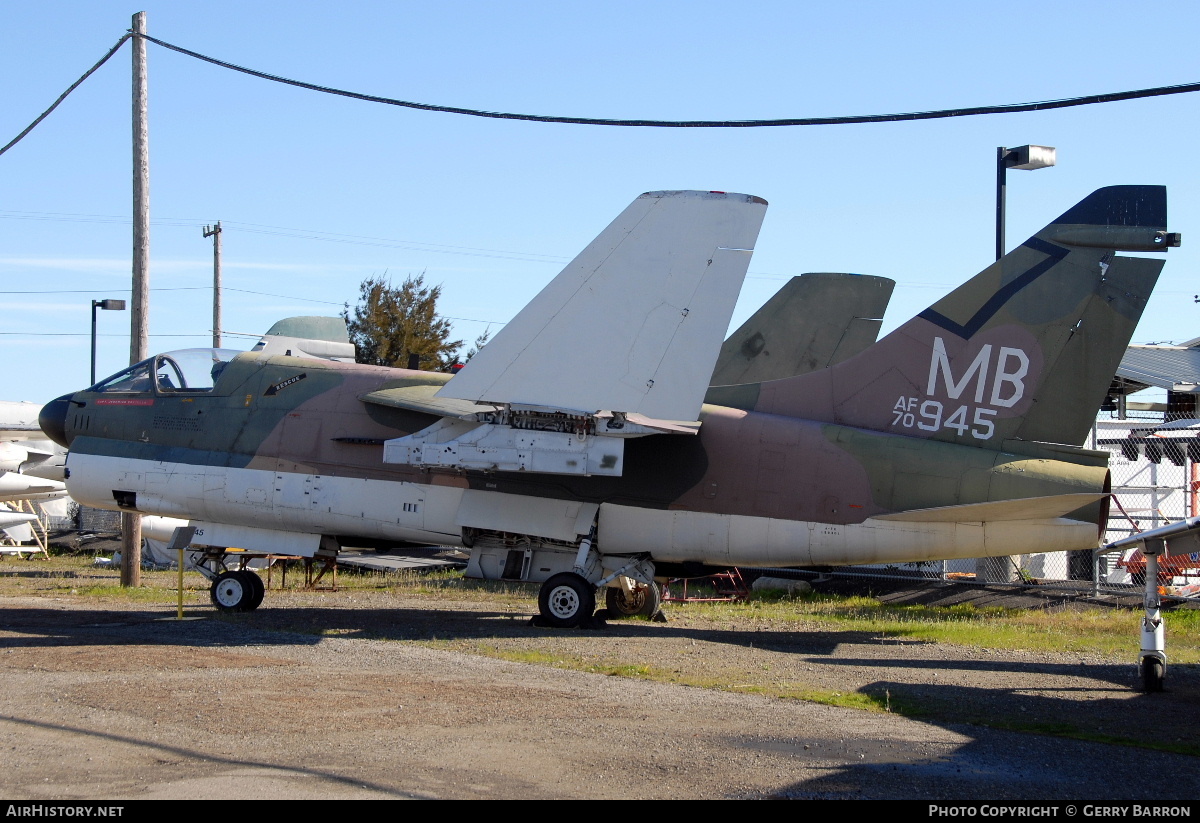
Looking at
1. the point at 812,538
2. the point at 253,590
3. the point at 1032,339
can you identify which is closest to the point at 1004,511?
the point at 1032,339

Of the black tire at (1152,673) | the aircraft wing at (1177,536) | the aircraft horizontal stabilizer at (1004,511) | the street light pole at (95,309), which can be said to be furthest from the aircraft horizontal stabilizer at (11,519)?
the black tire at (1152,673)

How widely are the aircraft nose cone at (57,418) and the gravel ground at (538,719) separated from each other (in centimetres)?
332

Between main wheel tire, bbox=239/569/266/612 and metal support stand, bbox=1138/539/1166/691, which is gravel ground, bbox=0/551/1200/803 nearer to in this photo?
metal support stand, bbox=1138/539/1166/691

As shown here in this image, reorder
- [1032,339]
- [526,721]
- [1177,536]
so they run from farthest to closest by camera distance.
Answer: [1032,339], [1177,536], [526,721]

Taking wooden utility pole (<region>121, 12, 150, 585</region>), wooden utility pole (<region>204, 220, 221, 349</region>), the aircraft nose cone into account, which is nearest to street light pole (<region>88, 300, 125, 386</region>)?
wooden utility pole (<region>204, 220, 221, 349</region>)

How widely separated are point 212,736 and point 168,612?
30.8ft

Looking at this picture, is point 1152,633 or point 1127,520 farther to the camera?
point 1127,520

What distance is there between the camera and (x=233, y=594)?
51.3 ft

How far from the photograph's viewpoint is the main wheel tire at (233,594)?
51.2 feet

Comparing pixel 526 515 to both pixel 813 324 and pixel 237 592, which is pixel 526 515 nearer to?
pixel 237 592

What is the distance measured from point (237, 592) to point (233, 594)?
0.23 feet

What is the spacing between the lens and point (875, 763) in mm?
7094

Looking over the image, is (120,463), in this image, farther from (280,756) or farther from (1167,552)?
(1167,552)

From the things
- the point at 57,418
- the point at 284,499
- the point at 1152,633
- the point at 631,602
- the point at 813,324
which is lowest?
the point at 631,602
